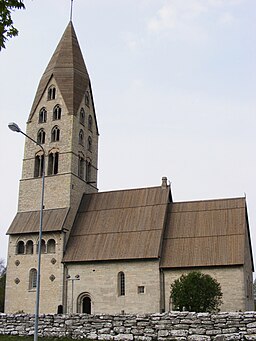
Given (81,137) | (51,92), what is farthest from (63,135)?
(51,92)

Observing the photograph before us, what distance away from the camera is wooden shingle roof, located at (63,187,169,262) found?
41.8 metres

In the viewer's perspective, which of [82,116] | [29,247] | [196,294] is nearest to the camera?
[196,294]

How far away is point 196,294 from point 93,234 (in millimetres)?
13151

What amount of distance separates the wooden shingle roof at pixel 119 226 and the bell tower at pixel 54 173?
1369 mm

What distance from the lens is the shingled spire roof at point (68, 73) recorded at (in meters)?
51.0

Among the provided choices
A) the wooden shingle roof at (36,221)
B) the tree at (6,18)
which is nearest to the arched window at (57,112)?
the wooden shingle roof at (36,221)

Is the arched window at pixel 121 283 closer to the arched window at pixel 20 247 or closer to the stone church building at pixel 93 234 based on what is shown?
the stone church building at pixel 93 234

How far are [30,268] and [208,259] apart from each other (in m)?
16.6

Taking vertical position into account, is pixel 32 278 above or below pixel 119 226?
below

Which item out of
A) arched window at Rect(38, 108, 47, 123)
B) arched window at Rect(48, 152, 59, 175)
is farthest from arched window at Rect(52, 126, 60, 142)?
arched window at Rect(38, 108, 47, 123)

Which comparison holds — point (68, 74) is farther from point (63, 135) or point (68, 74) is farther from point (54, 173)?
point (54, 173)

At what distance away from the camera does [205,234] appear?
1633 inches

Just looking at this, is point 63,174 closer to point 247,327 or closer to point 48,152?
point 48,152

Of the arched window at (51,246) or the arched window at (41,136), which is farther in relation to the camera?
the arched window at (41,136)
